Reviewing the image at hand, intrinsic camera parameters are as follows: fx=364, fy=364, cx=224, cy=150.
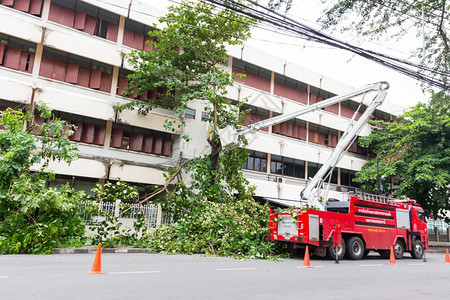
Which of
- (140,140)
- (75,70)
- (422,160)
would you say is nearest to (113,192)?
(140,140)

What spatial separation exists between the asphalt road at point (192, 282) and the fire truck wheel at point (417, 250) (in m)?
6.93

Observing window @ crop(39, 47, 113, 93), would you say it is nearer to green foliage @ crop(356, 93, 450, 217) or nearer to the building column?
the building column

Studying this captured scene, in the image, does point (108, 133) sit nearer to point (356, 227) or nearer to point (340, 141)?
point (340, 141)

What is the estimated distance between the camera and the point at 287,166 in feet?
89.5

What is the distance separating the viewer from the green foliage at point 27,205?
11594mm

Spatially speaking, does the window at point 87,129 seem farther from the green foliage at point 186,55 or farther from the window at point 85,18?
the window at point 85,18

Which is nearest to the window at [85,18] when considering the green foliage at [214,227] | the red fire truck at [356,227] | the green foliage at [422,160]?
the green foliage at [214,227]

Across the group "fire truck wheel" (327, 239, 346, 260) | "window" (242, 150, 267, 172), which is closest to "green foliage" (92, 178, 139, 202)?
"fire truck wheel" (327, 239, 346, 260)

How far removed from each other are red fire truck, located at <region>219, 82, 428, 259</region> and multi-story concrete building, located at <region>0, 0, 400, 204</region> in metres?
5.66

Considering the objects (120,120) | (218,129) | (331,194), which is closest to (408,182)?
(331,194)

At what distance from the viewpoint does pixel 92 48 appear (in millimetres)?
18938

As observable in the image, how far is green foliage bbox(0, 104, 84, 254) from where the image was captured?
11594mm

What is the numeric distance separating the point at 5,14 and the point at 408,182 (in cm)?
2480

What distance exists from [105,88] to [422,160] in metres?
19.9
